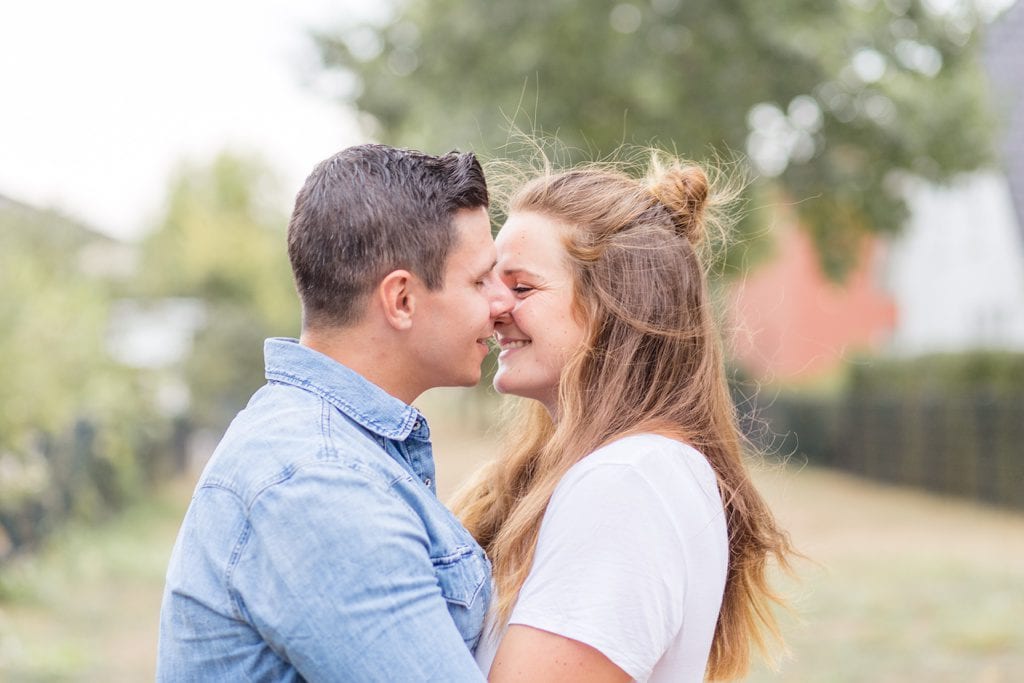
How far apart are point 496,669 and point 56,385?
33.8 ft

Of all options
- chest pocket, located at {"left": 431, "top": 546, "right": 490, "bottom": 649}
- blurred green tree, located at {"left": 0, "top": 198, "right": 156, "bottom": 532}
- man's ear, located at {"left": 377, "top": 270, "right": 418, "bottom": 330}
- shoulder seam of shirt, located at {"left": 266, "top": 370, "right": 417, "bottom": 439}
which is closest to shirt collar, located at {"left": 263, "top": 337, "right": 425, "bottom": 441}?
shoulder seam of shirt, located at {"left": 266, "top": 370, "right": 417, "bottom": 439}

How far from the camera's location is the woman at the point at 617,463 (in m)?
2.01

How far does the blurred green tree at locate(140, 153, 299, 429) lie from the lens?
20.5m

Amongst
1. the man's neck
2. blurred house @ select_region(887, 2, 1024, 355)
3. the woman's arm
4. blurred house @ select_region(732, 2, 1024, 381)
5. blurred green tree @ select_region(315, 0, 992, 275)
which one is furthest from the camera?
blurred house @ select_region(887, 2, 1024, 355)

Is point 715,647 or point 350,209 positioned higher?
point 350,209

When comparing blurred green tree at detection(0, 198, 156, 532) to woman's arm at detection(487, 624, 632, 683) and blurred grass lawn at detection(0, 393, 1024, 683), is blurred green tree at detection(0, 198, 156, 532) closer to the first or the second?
blurred grass lawn at detection(0, 393, 1024, 683)

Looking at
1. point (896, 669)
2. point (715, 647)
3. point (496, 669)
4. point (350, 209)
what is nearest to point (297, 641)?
point (496, 669)

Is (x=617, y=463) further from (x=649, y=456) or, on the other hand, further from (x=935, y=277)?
(x=935, y=277)

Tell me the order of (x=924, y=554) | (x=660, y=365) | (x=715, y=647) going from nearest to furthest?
1. (x=660, y=365)
2. (x=715, y=647)
3. (x=924, y=554)

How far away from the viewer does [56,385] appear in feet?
36.9

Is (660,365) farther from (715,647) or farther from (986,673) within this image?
(986,673)

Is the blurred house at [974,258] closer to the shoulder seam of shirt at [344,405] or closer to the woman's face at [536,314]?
the woman's face at [536,314]

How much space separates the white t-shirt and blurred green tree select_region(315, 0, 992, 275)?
→ 10.9 metres

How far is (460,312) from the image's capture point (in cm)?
218
